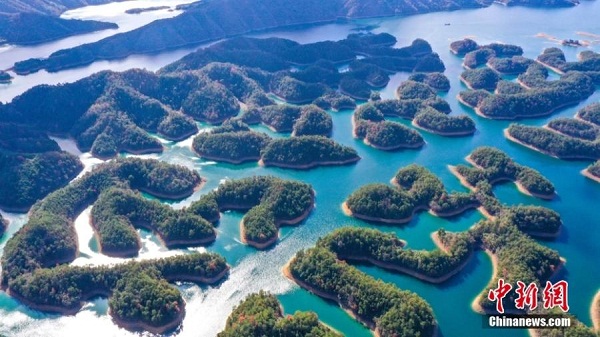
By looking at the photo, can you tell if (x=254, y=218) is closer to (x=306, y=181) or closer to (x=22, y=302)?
(x=306, y=181)

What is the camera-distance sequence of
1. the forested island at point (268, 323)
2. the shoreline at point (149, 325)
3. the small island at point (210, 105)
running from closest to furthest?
the forested island at point (268, 323) < the shoreline at point (149, 325) < the small island at point (210, 105)

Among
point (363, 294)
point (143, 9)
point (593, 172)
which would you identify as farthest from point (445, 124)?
point (143, 9)

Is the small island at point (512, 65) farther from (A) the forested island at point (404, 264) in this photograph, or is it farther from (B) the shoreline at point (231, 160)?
(B) the shoreline at point (231, 160)

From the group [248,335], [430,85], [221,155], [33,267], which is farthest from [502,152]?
[33,267]

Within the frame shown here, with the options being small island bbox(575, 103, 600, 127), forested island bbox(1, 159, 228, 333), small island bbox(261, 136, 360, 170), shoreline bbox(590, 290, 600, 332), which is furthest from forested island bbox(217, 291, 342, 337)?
small island bbox(575, 103, 600, 127)

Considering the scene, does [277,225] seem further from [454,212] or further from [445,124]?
[445,124]

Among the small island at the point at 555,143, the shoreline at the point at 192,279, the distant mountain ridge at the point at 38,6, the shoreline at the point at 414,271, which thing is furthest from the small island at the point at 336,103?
Answer: the distant mountain ridge at the point at 38,6
